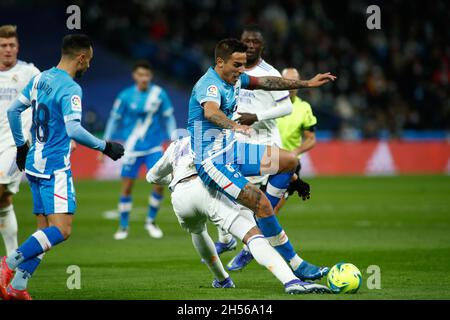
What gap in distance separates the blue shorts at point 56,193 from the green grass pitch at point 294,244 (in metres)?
0.85

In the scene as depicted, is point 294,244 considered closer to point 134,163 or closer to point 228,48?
point 134,163

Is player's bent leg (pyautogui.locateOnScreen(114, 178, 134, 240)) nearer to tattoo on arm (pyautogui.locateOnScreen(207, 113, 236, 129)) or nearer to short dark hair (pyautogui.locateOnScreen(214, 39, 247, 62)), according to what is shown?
short dark hair (pyautogui.locateOnScreen(214, 39, 247, 62))

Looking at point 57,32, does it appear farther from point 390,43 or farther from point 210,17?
point 390,43

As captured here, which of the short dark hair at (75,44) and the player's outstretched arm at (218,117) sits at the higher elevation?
the short dark hair at (75,44)

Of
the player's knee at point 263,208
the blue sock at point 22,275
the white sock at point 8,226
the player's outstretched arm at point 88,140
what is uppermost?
the player's outstretched arm at point 88,140

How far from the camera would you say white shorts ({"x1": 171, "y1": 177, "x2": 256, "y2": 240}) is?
8336 mm

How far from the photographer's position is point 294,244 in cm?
1299

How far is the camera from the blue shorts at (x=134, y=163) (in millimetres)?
15258

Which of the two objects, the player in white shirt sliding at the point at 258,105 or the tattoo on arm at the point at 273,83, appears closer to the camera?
the tattoo on arm at the point at 273,83

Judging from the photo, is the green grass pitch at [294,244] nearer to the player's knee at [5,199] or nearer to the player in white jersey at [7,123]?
the player in white jersey at [7,123]

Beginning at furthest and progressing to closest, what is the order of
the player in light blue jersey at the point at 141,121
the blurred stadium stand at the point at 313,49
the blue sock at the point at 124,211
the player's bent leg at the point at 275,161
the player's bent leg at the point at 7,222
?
1. the blurred stadium stand at the point at 313,49
2. the player in light blue jersey at the point at 141,121
3. the blue sock at the point at 124,211
4. the player's bent leg at the point at 7,222
5. the player's bent leg at the point at 275,161

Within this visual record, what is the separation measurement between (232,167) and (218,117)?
55 centimetres

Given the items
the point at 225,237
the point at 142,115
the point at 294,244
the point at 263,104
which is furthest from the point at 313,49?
the point at 263,104

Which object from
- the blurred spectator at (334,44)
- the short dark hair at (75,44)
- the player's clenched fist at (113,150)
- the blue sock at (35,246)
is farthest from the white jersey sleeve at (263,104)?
the blurred spectator at (334,44)
